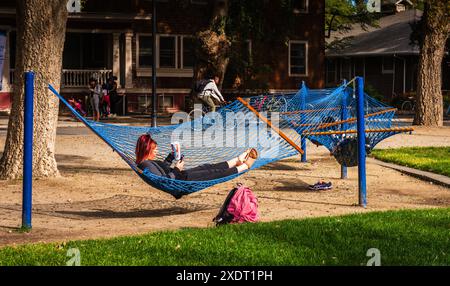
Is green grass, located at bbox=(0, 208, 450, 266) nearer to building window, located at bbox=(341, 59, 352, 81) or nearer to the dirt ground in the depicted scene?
the dirt ground

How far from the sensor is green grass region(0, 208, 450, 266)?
7535 mm

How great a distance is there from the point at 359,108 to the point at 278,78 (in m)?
32.0

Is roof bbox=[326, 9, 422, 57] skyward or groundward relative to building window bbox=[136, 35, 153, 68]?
skyward

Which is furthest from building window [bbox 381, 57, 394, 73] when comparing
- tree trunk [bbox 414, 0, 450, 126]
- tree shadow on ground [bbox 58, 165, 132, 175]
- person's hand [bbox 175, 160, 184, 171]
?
person's hand [bbox 175, 160, 184, 171]

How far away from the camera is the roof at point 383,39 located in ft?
171

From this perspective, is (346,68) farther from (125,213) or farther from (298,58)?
(125,213)

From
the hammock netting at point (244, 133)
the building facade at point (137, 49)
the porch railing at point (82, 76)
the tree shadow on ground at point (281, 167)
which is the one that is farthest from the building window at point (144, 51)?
the tree shadow on ground at point (281, 167)

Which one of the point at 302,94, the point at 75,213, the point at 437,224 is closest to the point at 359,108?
the point at 437,224

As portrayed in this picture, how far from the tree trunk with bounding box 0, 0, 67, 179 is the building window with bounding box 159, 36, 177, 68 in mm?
26153

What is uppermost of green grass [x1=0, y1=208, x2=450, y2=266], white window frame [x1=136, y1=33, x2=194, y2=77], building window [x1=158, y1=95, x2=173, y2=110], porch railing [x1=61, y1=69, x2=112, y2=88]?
white window frame [x1=136, y1=33, x2=194, y2=77]

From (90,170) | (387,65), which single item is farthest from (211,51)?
(387,65)

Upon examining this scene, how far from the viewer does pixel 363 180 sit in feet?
38.9

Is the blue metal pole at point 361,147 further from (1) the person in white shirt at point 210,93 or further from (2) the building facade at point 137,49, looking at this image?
(2) the building facade at point 137,49
